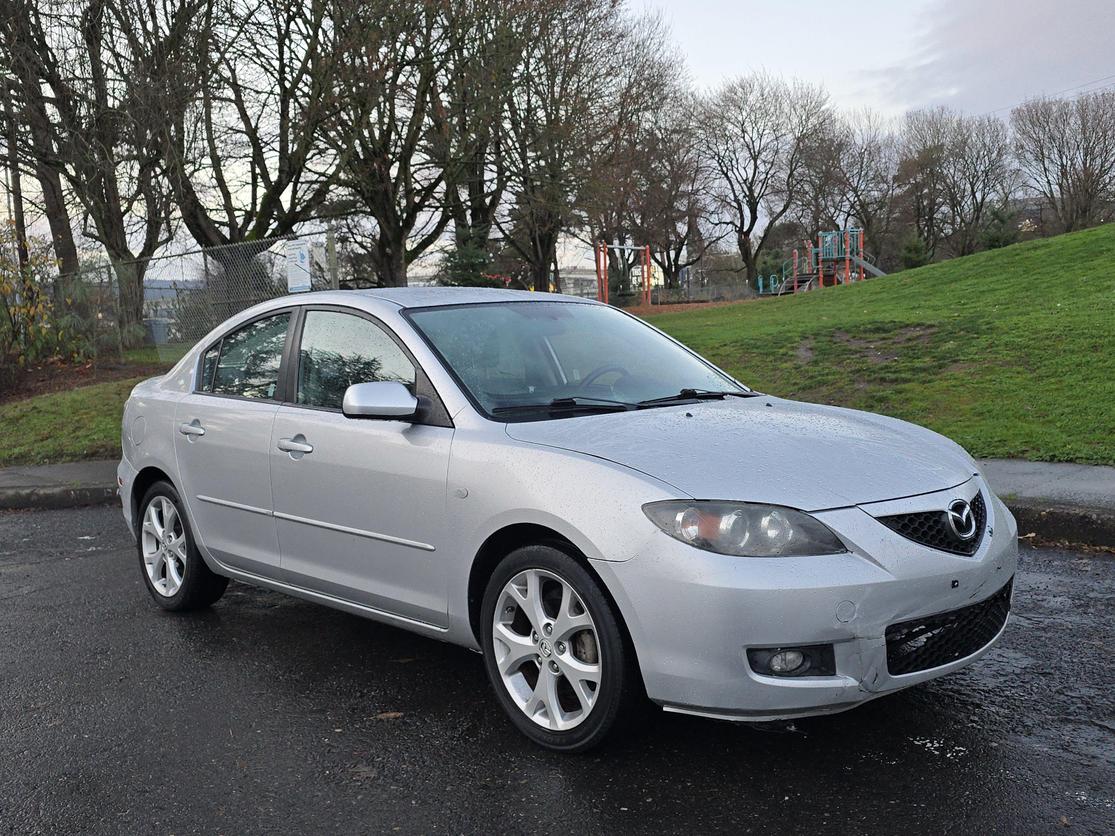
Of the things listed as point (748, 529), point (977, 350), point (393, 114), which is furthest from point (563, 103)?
point (748, 529)

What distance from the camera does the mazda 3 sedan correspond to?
3195mm

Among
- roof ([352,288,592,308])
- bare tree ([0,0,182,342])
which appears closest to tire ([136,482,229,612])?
roof ([352,288,592,308])

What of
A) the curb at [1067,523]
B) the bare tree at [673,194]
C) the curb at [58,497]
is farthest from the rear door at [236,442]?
the bare tree at [673,194]

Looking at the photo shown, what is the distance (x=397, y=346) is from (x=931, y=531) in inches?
87.2

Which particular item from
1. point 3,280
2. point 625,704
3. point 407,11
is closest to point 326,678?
point 625,704

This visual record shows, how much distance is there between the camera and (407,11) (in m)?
21.1

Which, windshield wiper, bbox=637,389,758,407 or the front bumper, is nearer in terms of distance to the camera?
the front bumper

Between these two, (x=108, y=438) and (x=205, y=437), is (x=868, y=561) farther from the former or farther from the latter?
(x=108, y=438)

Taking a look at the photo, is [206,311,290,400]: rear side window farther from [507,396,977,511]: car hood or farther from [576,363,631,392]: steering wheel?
[507,396,977,511]: car hood

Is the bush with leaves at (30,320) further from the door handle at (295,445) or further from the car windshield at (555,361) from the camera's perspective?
the car windshield at (555,361)

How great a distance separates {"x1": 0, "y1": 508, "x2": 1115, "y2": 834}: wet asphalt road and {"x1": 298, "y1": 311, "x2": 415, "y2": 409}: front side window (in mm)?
1209

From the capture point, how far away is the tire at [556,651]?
3.38m

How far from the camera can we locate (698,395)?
451 centimetres

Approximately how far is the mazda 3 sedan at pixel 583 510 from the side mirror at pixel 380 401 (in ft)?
0.04
